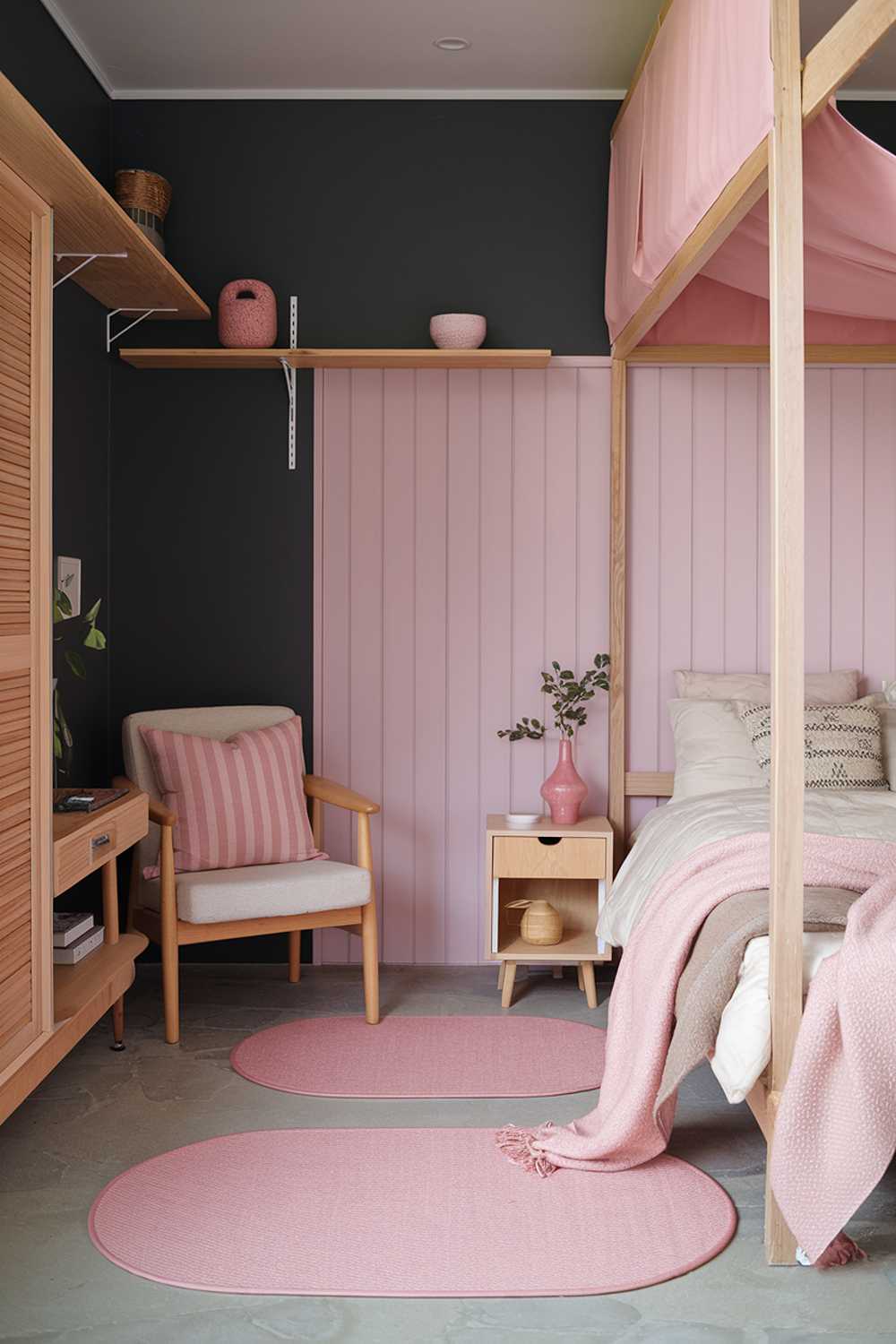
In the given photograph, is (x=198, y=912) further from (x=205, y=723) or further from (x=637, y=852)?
(x=637, y=852)

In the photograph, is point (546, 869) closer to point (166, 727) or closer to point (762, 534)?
point (166, 727)

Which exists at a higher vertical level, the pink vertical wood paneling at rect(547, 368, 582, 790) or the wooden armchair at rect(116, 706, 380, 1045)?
the pink vertical wood paneling at rect(547, 368, 582, 790)

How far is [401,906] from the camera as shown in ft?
14.8

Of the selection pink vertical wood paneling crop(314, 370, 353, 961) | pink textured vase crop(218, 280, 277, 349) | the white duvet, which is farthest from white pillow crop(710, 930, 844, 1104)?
pink textured vase crop(218, 280, 277, 349)

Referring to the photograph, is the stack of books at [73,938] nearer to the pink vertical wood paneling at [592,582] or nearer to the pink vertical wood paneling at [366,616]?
the pink vertical wood paneling at [366,616]

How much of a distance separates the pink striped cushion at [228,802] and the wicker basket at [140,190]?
173 centimetres

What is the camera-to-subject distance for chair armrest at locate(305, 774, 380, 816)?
3.86m

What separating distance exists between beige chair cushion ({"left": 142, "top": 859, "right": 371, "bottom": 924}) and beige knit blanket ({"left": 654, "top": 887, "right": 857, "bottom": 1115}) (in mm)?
1382

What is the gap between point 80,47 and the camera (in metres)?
4.04

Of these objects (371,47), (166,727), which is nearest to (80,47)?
(371,47)

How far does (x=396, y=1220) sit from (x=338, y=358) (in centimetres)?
277

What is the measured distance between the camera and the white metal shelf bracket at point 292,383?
14.5 feet

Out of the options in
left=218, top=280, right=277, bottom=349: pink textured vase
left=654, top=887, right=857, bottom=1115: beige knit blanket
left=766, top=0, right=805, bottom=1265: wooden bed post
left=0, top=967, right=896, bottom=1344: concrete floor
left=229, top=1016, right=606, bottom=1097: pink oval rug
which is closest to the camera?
left=0, top=967, right=896, bottom=1344: concrete floor

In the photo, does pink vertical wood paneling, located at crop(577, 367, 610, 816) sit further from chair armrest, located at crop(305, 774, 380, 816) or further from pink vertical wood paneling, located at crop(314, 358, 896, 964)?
chair armrest, located at crop(305, 774, 380, 816)
